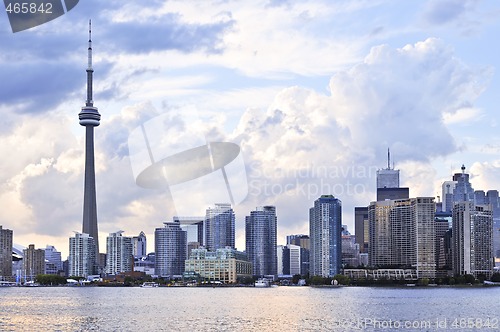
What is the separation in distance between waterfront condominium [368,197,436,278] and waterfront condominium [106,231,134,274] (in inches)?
1973

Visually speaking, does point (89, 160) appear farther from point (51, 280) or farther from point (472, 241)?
point (472, 241)

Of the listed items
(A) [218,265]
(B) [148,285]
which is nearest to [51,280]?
(B) [148,285]

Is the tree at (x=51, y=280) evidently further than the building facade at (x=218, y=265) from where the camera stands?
No

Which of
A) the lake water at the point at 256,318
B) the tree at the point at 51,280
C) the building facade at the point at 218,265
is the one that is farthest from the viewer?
the building facade at the point at 218,265

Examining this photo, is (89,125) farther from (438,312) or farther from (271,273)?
(438,312)

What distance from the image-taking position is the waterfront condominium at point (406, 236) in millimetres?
156250

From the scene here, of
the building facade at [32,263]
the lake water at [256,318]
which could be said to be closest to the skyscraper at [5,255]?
the building facade at [32,263]

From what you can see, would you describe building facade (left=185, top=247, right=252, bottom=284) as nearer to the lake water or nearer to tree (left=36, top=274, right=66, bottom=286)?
tree (left=36, top=274, right=66, bottom=286)

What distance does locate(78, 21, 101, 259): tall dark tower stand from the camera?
149125mm

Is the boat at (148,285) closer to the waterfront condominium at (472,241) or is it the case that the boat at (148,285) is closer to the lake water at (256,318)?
the waterfront condominium at (472,241)

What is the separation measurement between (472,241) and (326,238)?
25818mm

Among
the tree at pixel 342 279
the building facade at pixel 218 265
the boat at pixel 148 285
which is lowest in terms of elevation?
the boat at pixel 148 285

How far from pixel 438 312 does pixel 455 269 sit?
342 ft

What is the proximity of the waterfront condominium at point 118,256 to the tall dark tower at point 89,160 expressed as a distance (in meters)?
23.7
